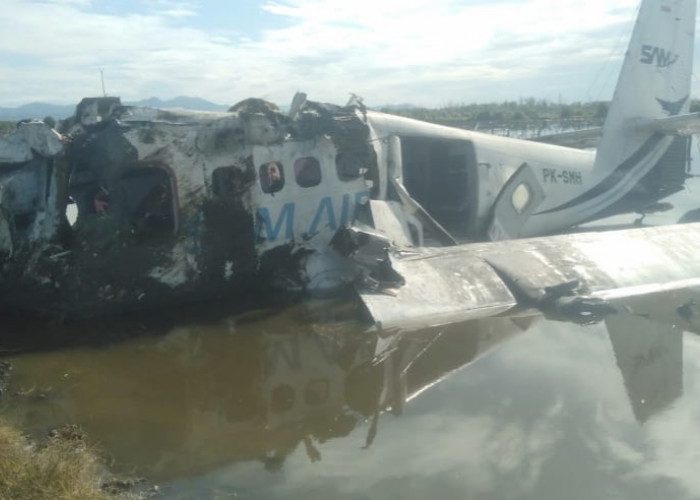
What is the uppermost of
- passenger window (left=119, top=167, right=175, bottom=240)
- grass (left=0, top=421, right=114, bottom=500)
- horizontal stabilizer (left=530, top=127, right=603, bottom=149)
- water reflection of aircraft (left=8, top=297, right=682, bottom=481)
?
horizontal stabilizer (left=530, top=127, right=603, bottom=149)

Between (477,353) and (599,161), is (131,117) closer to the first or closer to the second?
(477,353)

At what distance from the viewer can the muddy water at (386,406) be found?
5.09 metres

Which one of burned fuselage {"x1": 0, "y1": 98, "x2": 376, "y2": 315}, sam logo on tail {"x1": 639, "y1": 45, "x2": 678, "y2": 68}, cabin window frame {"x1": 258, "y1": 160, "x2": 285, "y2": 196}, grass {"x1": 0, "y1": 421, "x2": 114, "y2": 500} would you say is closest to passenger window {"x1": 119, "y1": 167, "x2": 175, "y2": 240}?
burned fuselage {"x1": 0, "y1": 98, "x2": 376, "y2": 315}

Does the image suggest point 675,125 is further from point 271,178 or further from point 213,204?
point 213,204

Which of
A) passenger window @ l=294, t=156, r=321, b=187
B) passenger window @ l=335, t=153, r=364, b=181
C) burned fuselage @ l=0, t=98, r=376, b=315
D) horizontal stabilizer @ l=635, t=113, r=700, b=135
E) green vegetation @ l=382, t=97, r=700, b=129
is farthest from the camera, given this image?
green vegetation @ l=382, t=97, r=700, b=129

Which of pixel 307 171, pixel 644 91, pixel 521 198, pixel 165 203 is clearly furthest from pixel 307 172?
pixel 644 91

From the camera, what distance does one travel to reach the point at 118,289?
859 cm

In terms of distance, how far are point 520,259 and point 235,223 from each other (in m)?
4.10

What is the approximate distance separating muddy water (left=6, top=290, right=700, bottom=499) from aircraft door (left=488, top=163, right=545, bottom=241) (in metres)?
3.54

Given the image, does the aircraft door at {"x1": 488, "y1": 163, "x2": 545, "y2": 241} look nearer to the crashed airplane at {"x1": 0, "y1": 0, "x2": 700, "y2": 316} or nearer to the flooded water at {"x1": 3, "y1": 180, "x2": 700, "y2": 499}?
the crashed airplane at {"x1": 0, "y1": 0, "x2": 700, "y2": 316}

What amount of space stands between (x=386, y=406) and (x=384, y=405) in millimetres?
32

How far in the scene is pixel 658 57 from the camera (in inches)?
611

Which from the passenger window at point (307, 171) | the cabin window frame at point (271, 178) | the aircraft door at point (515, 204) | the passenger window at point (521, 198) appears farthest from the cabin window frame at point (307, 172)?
the passenger window at point (521, 198)

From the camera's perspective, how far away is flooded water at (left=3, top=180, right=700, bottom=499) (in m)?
5.09
